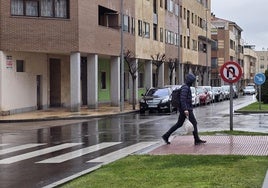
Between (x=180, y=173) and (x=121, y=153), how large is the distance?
407 cm

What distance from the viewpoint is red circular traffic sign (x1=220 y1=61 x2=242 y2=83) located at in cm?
1706

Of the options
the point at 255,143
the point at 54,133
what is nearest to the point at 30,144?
the point at 54,133

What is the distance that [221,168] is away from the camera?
31.2ft

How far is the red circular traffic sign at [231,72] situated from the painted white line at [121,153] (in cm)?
365

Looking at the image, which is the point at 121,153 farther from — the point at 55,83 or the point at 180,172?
the point at 55,83

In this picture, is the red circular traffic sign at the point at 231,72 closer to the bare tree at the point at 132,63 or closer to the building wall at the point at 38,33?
the building wall at the point at 38,33

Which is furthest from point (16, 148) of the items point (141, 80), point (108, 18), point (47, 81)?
point (141, 80)

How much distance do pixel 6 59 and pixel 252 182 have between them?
24.6 metres

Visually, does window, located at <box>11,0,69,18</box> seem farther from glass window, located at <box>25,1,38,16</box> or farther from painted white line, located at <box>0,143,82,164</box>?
painted white line, located at <box>0,143,82,164</box>

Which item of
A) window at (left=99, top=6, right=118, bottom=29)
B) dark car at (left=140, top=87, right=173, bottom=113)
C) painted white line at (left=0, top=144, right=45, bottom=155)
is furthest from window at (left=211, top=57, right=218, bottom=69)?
painted white line at (left=0, top=144, right=45, bottom=155)

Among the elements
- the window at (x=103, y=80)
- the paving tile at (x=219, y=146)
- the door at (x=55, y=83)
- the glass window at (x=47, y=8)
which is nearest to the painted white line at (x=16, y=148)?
the paving tile at (x=219, y=146)

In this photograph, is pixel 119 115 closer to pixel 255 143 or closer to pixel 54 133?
pixel 54 133

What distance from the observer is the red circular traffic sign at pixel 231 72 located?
56.0 feet

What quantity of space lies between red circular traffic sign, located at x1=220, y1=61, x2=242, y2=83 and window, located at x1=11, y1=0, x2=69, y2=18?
678 inches
